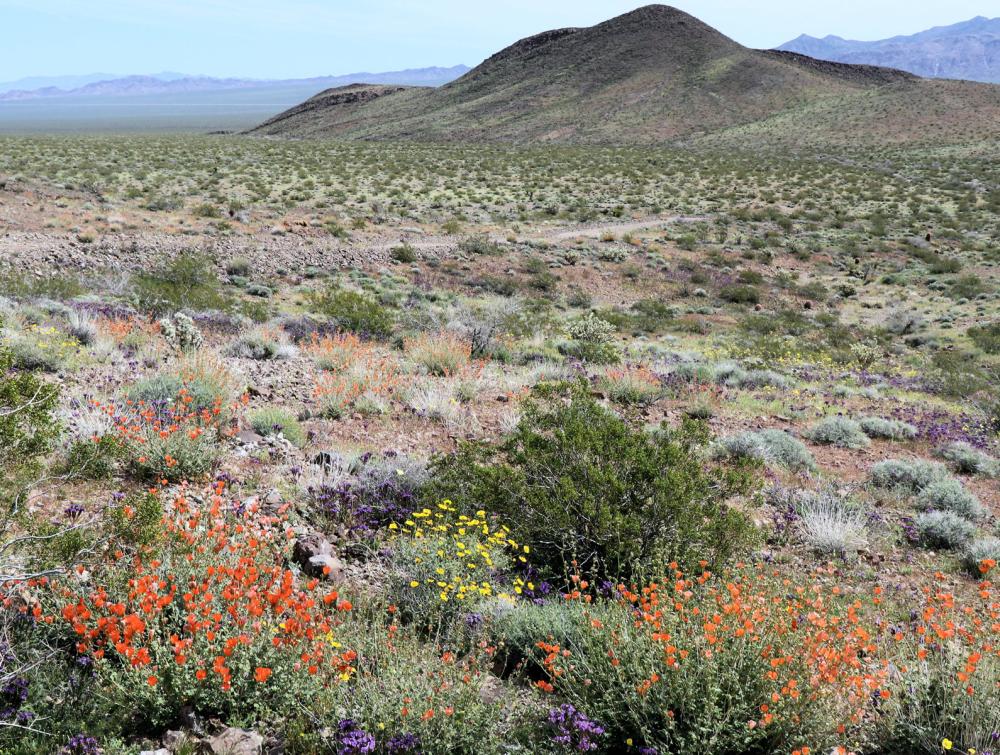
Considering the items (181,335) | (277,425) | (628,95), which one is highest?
(628,95)

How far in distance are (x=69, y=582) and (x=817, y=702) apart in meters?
3.59

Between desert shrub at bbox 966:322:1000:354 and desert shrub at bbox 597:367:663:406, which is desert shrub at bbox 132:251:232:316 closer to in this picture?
desert shrub at bbox 597:367:663:406

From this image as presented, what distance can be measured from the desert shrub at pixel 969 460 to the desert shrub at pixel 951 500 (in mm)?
1285

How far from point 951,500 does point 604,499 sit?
12.5ft

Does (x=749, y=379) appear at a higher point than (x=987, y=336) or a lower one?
higher

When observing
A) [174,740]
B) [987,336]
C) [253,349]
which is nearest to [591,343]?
[253,349]

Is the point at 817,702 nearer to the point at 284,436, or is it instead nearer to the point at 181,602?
the point at 181,602

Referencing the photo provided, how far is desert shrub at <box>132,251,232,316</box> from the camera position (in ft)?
40.0

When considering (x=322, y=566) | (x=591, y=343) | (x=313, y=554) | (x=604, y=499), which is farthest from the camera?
(x=591, y=343)

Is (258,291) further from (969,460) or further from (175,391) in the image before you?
(969,460)

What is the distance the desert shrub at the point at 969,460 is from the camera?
24.2 ft

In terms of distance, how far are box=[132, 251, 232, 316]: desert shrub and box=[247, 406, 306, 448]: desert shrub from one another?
20.2 ft

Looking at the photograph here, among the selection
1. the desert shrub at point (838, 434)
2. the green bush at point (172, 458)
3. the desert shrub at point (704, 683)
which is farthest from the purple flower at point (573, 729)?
the desert shrub at point (838, 434)

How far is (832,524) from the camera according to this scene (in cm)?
539
